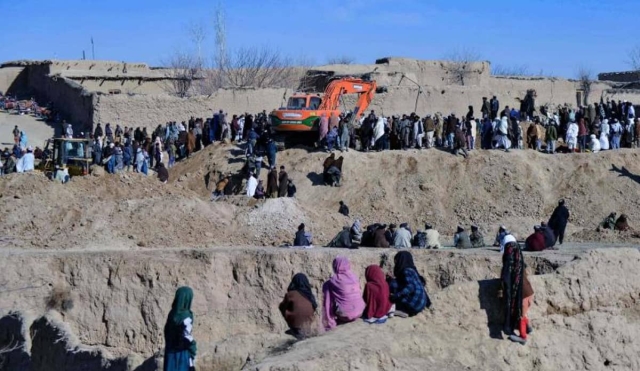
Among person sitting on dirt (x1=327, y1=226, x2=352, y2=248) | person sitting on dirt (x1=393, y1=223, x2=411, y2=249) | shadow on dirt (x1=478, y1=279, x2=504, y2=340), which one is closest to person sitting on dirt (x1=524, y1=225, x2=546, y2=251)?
person sitting on dirt (x1=393, y1=223, x2=411, y2=249)

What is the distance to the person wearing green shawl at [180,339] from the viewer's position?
9422 millimetres

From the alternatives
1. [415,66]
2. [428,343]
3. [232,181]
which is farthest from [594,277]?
[415,66]

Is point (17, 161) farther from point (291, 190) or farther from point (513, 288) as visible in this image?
point (513, 288)

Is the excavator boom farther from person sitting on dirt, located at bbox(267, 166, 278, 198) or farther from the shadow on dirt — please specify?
the shadow on dirt

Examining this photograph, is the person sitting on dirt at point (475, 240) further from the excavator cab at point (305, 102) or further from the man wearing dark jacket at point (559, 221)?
the excavator cab at point (305, 102)

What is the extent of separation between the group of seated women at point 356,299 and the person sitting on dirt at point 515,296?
2.72ft

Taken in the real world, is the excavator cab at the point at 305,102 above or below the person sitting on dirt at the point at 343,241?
above

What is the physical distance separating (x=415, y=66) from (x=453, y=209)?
1694 cm

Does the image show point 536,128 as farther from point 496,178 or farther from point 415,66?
point 415,66

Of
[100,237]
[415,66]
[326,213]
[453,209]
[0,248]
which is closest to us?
[0,248]

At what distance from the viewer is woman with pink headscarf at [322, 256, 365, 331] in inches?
415

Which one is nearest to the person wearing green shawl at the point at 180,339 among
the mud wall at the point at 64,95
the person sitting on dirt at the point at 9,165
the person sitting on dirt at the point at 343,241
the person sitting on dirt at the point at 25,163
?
the person sitting on dirt at the point at 343,241

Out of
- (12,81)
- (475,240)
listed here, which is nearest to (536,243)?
(475,240)

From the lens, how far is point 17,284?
15250 millimetres
